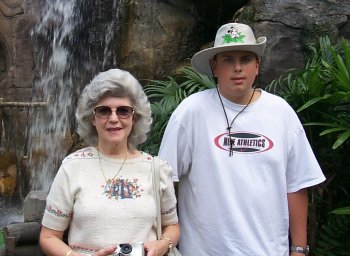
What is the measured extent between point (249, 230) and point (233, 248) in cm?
10

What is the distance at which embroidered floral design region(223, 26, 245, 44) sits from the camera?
2.34 m

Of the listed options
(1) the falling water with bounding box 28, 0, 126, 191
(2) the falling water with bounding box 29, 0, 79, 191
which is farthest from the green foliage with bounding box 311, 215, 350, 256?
(2) the falling water with bounding box 29, 0, 79, 191

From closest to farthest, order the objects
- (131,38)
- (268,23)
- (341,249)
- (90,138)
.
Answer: (90,138) → (341,249) → (268,23) → (131,38)

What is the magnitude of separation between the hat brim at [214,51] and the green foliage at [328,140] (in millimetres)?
1039

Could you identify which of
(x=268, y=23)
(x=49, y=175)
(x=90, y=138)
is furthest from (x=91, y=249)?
(x=49, y=175)

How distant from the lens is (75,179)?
2.05 m

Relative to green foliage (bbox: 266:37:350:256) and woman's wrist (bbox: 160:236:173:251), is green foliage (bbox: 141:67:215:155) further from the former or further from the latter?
woman's wrist (bbox: 160:236:173:251)

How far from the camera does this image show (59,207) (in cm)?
202

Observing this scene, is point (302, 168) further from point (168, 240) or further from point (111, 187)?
point (111, 187)

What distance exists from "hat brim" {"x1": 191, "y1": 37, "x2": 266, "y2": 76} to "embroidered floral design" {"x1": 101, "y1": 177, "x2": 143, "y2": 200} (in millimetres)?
720

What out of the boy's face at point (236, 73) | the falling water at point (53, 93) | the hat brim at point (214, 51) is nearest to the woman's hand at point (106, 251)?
the boy's face at point (236, 73)

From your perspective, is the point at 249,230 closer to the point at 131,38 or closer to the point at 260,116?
the point at 260,116

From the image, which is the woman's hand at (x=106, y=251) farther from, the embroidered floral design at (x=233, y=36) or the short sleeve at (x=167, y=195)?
the embroidered floral design at (x=233, y=36)

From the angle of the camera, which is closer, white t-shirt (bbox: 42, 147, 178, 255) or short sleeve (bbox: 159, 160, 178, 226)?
white t-shirt (bbox: 42, 147, 178, 255)
